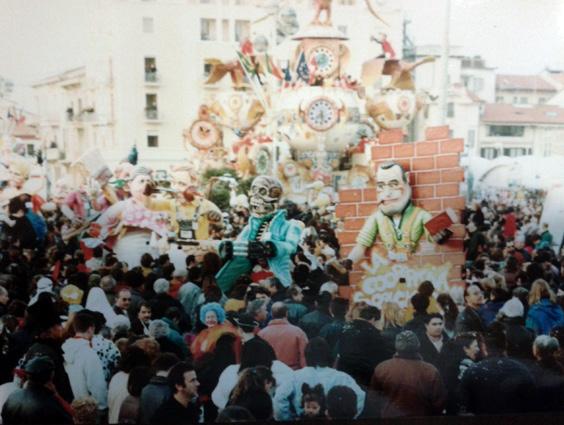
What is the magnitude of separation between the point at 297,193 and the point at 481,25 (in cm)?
128

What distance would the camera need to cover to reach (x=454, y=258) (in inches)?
179

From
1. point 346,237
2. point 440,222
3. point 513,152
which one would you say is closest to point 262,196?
point 346,237

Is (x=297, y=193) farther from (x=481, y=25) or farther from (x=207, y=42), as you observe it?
(x=481, y=25)

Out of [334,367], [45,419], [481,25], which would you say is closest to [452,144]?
[481,25]

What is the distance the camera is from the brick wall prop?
4.50 m

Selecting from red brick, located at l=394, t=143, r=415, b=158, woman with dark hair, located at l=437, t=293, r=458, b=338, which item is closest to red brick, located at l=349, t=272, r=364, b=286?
woman with dark hair, located at l=437, t=293, r=458, b=338

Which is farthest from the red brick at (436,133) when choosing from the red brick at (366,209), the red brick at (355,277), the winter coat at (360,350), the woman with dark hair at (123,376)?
the woman with dark hair at (123,376)

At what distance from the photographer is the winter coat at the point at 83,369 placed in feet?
14.3

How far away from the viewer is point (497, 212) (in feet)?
15.0

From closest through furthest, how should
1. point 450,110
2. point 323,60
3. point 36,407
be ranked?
point 36,407
point 323,60
point 450,110

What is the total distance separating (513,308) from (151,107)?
2.16 metres

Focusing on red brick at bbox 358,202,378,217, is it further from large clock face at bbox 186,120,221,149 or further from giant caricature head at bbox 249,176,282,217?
large clock face at bbox 186,120,221,149

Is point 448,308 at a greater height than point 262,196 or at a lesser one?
lesser

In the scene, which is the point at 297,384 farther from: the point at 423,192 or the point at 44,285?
the point at 44,285
